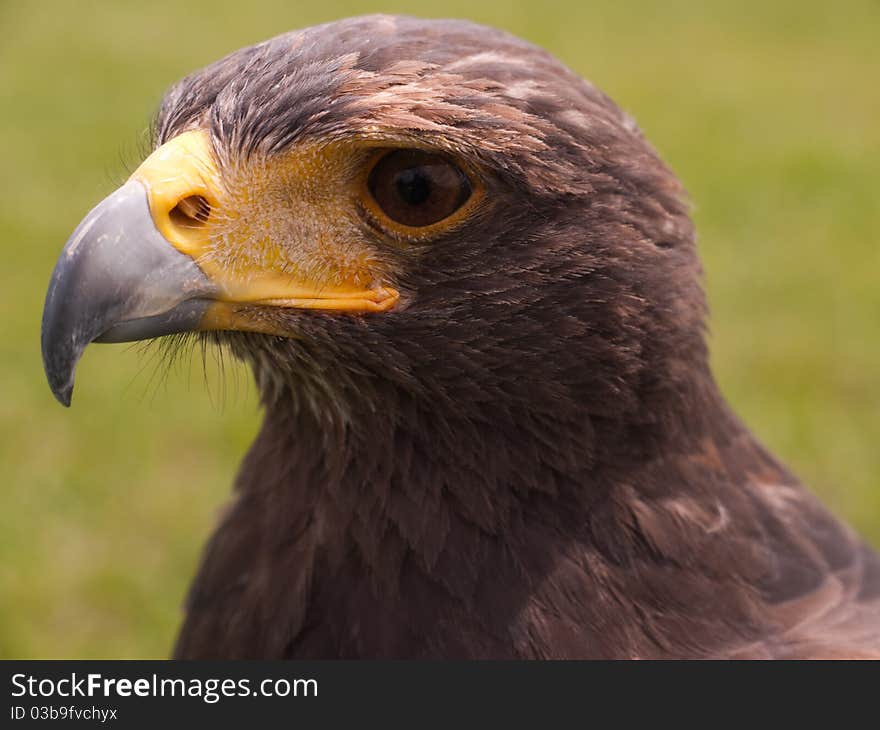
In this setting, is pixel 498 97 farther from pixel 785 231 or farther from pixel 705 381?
pixel 785 231

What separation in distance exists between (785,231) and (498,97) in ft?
23.9

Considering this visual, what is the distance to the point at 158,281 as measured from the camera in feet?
7.89

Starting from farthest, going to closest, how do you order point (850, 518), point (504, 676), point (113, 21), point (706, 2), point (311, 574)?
1. point (706, 2)
2. point (113, 21)
3. point (850, 518)
4. point (311, 574)
5. point (504, 676)

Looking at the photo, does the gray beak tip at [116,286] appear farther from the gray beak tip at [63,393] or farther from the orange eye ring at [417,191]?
the orange eye ring at [417,191]

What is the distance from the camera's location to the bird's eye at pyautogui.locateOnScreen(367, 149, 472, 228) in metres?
2.49

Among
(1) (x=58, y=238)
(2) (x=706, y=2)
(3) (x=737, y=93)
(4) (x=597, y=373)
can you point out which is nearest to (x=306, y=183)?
(4) (x=597, y=373)

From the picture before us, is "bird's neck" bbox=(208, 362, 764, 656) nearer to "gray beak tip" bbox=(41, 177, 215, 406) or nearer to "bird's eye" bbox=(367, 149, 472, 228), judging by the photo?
"bird's eye" bbox=(367, 149, 472, 228)

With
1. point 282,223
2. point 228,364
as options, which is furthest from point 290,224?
point 228,364

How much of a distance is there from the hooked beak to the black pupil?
217 millimetres

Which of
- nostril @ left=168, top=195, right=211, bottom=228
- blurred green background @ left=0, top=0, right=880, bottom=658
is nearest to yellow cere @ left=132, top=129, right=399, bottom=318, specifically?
nostril @ left=168, top=195, right=211, bottom=228

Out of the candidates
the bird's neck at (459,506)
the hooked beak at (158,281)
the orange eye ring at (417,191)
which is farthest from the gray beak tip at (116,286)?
the bird's neck at (459,506)

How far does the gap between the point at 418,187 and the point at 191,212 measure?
493mm

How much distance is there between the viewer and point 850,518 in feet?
19.5

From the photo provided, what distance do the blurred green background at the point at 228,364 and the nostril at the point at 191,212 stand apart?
21.3 inches
